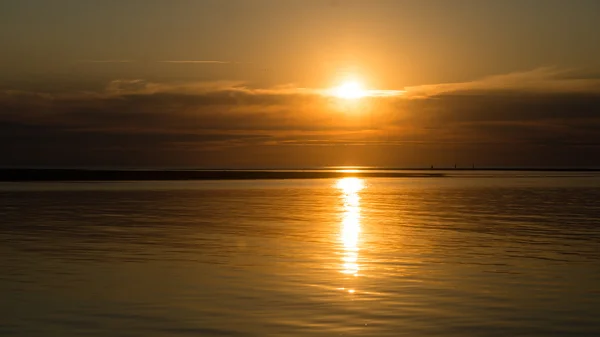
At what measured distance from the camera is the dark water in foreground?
545 inches

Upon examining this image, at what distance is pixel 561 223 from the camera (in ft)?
111

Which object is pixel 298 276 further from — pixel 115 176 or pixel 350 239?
pixel 115 176

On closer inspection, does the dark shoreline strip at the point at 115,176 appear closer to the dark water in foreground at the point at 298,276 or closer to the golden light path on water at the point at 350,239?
the golden light path on water at the point at 350,239

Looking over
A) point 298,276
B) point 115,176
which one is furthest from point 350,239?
point 115,176

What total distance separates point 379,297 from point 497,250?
932cm

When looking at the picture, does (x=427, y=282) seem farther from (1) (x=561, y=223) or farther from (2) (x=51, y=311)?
(1) (x=561, y=223)

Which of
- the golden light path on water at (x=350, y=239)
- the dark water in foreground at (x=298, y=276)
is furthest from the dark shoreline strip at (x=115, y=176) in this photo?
the dark water in foreground at (x=298, y=276)

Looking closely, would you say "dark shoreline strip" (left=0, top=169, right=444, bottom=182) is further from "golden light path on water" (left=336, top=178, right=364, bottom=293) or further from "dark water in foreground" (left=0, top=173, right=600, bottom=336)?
"dark water in foreground" (left=0, top=173, right=600, bottom=336)

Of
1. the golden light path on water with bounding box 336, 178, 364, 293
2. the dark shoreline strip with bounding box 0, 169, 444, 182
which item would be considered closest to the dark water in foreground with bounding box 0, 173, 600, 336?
the golden light path on water with bounding box 336, 178, 364, 293

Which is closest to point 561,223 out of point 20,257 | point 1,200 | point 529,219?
point 529,219

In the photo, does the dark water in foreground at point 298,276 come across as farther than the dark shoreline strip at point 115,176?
No

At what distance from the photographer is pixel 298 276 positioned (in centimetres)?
1920

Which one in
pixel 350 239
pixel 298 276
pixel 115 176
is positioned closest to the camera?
pixel 298 276

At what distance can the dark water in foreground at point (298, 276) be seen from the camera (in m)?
13.8
